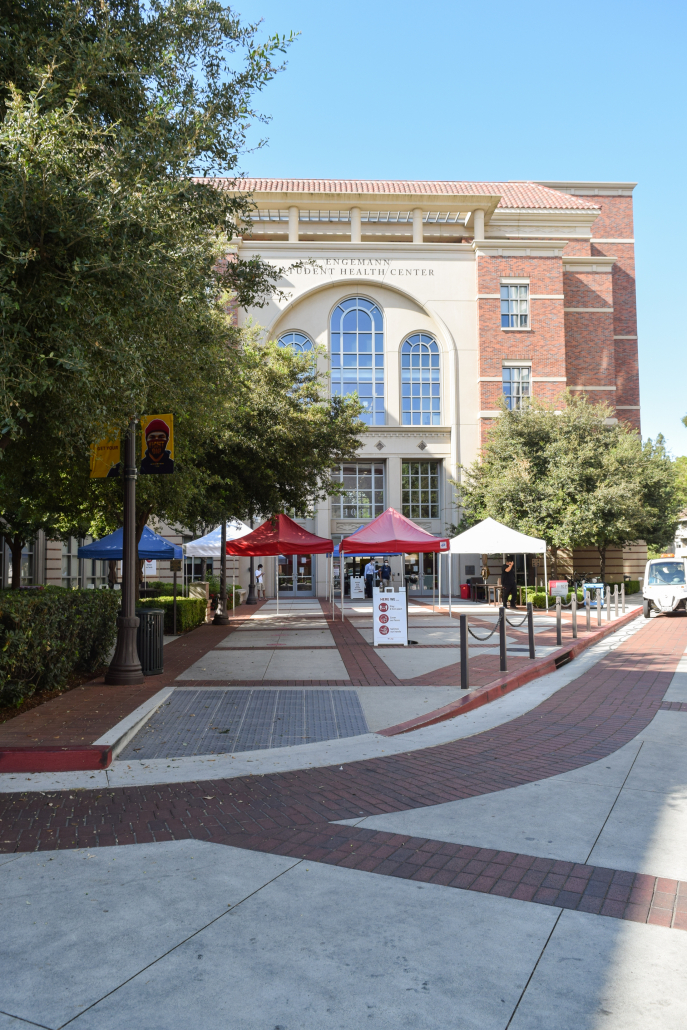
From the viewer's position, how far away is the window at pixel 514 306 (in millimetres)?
38469

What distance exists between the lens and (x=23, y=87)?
762 cm

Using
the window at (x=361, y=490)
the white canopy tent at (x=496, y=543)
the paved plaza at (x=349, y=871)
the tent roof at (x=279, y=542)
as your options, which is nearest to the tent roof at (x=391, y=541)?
the white canopy tent at (x=496, y=543)

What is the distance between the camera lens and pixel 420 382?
38.7 m

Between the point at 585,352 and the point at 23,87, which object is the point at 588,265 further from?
the point at 23,87

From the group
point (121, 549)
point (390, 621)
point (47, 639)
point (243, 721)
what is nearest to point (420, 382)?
point (121, 549)

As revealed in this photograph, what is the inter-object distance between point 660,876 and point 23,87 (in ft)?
29.2

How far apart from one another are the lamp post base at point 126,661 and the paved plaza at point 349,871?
1.40m

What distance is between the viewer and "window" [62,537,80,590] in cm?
3375

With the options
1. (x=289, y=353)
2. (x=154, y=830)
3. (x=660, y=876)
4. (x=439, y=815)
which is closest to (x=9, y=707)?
(x=154, y=830)

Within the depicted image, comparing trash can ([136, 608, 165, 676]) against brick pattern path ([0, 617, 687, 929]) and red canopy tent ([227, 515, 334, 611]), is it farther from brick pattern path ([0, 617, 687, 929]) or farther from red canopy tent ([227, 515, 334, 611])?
red canopy tent ([227, 515, 334, 611])

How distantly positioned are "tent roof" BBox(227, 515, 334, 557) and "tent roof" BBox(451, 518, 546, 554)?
12.4ft

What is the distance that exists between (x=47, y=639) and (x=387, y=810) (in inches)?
225

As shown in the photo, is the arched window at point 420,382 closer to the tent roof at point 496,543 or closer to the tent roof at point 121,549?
the tent roof at point 496,543

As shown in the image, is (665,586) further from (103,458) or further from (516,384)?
(103,458)
